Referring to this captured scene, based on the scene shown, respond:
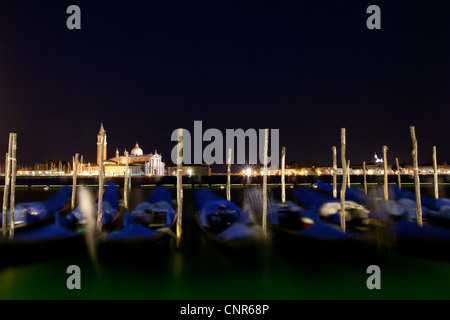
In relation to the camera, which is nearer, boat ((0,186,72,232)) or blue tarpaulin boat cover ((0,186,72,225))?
boat ((0,186,72,232))

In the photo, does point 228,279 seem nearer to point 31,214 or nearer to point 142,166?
point 31,214

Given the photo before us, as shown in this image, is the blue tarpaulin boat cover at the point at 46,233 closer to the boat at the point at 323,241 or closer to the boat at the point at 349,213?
the boat at the point at 323,241

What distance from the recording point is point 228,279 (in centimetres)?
782

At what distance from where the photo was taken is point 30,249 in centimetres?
834

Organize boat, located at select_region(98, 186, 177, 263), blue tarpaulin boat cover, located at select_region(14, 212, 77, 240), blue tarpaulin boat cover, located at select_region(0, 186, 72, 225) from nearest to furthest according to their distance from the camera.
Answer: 1. boat, located at select_region(98, 186, 177, 263)
2. blue tarpaulin boat cover, located at select_region(14, 212, 77, 240)
3. blue tarpaulin boat cover, located at select_region(0, 186, 72, 225)

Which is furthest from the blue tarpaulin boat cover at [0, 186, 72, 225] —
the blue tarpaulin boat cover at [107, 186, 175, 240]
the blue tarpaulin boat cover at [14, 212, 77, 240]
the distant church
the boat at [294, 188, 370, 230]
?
the distant church

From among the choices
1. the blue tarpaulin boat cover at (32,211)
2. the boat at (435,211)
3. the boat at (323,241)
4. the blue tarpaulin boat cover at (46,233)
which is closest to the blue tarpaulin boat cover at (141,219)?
the blue tarpaulin boat cover at (46,233)

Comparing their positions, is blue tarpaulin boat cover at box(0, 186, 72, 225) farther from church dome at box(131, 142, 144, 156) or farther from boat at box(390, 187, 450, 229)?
church dome at box(131, 142, 144, 156)

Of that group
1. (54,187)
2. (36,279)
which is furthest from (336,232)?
(54,187)

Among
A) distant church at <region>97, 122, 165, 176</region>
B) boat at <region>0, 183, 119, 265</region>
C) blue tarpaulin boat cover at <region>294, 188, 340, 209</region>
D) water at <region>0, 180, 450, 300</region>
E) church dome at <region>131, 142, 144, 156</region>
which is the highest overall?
church dome at <region>131, 142, 144, 156</region>

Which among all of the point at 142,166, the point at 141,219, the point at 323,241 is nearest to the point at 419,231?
the point at 323,241

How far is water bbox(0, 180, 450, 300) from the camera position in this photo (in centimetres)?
712

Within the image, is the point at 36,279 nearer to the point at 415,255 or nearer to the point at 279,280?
the point at 279,280

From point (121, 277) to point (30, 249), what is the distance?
2.62 metres
